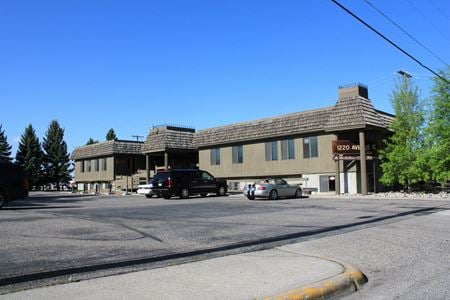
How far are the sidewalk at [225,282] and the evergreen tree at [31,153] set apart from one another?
78.6 meters

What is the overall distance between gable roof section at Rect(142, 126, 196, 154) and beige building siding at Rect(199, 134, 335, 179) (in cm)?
→ 202

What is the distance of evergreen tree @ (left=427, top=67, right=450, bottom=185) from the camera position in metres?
30.9

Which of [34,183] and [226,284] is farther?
[34,183]

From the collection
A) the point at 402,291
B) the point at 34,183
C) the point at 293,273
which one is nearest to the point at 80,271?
the point at 293,273

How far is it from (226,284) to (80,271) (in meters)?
2.36

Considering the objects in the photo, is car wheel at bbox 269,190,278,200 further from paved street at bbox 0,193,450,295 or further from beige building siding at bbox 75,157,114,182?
beige building siding at bbox 75,157,114,182

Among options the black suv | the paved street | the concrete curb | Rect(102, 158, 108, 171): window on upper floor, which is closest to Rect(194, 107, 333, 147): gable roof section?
the black suv

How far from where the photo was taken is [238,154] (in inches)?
1652

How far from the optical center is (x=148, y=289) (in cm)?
657

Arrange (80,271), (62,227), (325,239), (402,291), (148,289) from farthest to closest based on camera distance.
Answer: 1. (62,227)
2. (325,239)
3. (80,271)
4. (402,291)
5. (148,289)

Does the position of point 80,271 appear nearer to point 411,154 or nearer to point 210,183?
point 210,183

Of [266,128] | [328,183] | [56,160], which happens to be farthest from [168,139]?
[56,160]

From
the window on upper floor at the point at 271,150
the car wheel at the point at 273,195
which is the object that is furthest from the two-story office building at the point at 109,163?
the car wheel at the point at 273,195

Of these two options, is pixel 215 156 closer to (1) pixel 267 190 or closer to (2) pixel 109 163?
(1) pixel 267 190
